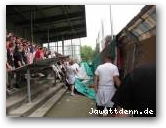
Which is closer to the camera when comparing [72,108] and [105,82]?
[105,82]

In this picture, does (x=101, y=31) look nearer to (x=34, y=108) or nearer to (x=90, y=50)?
(x=90, y=50)

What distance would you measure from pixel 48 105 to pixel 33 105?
0.20 metres

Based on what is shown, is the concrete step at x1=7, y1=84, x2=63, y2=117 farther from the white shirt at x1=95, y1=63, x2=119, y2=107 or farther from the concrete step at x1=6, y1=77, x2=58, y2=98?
the white shirt at x1=95, y1=63, x2=119, y2=107

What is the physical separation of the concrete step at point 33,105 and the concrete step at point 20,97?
0.17 feet

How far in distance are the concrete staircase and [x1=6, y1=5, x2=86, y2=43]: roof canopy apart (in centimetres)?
78

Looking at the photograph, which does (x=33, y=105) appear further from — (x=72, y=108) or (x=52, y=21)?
(x=52, y=21)

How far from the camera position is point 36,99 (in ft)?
18.1

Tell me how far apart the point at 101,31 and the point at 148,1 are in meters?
1.09

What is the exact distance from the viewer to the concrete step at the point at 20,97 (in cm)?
460

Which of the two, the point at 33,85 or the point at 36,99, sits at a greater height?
the point at 33,85

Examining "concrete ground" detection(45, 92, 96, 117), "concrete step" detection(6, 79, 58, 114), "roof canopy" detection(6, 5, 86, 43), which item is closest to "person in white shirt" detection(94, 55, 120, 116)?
"concrete ground" detection(45, 92, 96, 117)

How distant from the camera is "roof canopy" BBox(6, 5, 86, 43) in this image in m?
4.98

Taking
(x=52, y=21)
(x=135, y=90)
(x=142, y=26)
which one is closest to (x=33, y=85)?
(x=52, y=21)
